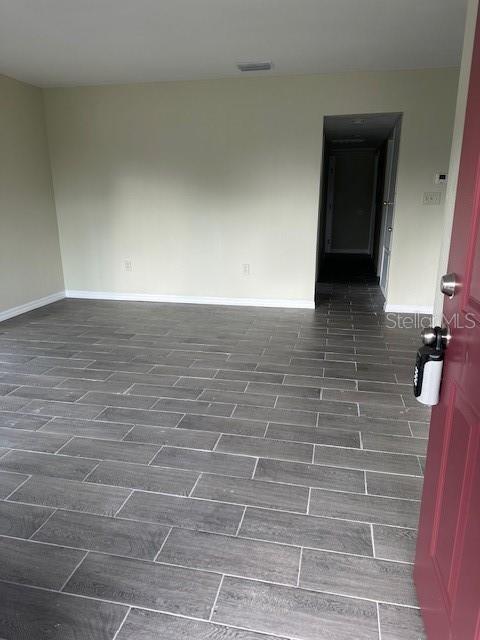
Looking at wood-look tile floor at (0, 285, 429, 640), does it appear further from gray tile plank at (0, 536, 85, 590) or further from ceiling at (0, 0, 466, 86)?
ceiling at (0, 0, 466, 86)

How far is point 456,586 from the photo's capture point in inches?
39.0

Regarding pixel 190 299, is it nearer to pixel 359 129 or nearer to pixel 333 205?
pixel 359 129

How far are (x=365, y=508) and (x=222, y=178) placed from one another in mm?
3945

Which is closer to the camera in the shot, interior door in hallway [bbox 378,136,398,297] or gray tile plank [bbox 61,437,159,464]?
gray tile plank [bbox 61,437,159,464]

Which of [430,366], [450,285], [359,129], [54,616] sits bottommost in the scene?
[54,616]

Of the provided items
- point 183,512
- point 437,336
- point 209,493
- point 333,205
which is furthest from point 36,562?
point 333,205

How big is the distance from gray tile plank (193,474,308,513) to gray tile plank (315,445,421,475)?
0.28 meters

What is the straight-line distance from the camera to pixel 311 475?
77.5 inches

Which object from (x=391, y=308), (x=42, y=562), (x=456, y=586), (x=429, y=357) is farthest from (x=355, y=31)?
(x=42, y=562)

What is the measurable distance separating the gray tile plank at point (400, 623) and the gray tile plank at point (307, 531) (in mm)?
218

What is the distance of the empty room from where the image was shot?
4.20ft

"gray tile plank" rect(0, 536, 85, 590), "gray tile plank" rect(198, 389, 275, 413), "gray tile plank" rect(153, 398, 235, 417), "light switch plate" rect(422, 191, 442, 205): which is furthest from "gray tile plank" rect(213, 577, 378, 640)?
"light switch plate" rect(422, 191, 442, 205)

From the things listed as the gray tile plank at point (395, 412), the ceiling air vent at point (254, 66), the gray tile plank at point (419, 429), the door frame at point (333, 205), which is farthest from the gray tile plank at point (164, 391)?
the door frame at point (333, 205)

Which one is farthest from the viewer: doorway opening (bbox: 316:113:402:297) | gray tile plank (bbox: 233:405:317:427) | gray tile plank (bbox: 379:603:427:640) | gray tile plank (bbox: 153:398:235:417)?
doorway opening (bbox: 316:113:402:297)
